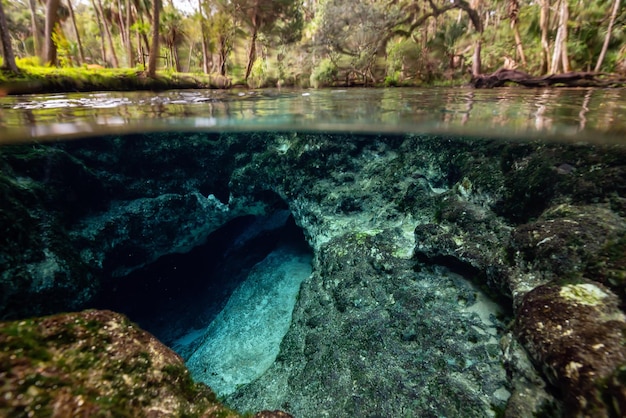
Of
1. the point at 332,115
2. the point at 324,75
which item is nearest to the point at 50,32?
the point at 332,115

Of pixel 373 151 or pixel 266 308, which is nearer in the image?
pixel 266 308

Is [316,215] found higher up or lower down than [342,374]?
higher up

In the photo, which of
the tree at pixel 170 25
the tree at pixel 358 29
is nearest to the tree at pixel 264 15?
the tree at pixel 358 29

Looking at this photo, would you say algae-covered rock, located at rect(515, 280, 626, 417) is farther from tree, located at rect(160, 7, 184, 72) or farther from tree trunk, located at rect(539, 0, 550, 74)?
tree, located at rect(160, 7, 184, 72)

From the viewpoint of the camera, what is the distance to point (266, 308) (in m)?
7.69

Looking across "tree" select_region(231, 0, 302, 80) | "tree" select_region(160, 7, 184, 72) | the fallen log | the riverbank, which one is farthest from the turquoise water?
"tree" select_region(160, 7, 184, 72)

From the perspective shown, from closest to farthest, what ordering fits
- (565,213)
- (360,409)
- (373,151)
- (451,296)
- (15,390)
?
(15,390) → (360,409) → (565,213) → (451,296) → (373,151)

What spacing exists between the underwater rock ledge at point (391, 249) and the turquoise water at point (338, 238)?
4 cm

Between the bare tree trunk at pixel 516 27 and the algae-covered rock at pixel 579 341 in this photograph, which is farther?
the bare tree trunk at pixel 516 27

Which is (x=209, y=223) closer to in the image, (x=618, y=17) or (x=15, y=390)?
(x=15, y=390)

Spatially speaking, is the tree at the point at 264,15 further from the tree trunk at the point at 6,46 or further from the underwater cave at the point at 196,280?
the underwater cave at the point at 196,280

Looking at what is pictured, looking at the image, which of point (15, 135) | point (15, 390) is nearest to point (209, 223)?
point (15, 135)

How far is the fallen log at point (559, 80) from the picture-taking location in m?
10.7

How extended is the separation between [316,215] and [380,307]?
3.42 metres
